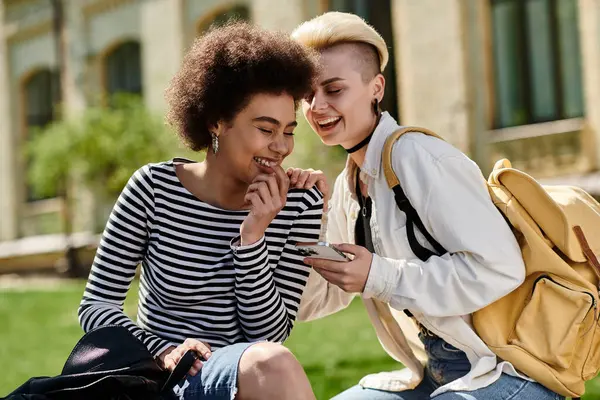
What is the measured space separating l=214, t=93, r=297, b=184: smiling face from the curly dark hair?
28mm

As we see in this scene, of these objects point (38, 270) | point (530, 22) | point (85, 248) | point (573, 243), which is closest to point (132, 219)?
point (573, 243)

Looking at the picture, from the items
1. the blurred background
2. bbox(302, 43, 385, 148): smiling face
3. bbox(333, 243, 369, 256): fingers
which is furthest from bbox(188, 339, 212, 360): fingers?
the blurred background

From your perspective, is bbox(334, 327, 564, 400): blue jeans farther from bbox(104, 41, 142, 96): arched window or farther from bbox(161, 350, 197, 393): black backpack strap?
bbox(104, 41, 142, 96): arched window

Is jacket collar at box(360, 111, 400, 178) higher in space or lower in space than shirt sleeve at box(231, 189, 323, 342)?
higher

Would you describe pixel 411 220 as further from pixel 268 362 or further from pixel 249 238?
pixel 268 362

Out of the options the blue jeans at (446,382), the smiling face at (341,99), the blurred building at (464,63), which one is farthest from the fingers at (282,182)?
the blurred building at (464,63)

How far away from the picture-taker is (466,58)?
14680 millimetres

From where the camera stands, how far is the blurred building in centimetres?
1357

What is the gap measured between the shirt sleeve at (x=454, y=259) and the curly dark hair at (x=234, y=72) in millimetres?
521

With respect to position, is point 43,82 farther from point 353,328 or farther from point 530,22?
point 353,328

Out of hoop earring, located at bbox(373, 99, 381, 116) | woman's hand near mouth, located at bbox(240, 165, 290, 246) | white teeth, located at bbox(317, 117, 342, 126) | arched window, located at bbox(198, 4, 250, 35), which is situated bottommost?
woman's hand near mouth, located at bbox(240, 165, 290, 246)

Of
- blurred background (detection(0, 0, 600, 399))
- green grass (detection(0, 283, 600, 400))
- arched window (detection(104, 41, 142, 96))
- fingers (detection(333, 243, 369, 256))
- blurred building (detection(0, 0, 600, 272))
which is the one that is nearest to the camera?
fingers (detection(333, 243, 369, 256))

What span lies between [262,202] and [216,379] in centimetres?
58

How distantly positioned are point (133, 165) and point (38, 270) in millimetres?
7169
